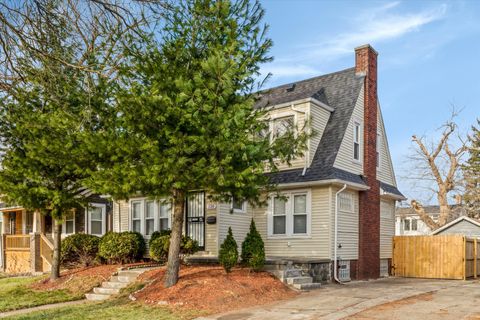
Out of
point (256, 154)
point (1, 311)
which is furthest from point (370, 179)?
point (1, 311)

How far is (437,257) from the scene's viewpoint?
18.6 meters

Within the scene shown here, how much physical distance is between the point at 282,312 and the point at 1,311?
672cm

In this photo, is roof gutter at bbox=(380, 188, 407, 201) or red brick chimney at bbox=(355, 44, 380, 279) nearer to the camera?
red brick chimney at bbox=(355, 44, 380, 279)

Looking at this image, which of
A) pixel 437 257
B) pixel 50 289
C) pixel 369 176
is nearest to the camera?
pixel 50 289

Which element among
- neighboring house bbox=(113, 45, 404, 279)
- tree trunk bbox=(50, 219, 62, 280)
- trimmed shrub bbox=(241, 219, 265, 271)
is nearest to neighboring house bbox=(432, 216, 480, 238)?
neighboring house bbox=(113, 45, 404, 279)

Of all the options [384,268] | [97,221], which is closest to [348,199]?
[384,268]

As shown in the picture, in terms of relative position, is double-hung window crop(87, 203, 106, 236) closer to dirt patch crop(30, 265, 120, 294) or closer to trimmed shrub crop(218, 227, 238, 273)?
dirt patch crop(30, 265, 120, 294)

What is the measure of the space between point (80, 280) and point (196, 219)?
432 centimetres

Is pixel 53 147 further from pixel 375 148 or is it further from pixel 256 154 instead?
pixel 375 148

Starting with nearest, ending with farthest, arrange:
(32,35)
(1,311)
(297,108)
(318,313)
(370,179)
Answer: (32,35), (318,313), (1,311), (297,108), (370,179)

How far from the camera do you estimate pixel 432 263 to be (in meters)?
18.7

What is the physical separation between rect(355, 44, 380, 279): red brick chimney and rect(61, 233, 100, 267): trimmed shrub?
9.78 meters

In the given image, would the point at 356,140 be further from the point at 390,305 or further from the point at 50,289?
the point at 50,289

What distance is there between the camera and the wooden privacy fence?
18.2 m
